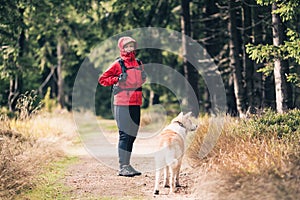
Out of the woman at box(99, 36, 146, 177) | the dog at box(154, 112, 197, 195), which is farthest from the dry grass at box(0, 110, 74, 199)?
the dog at box(154, 112, 197, 195)

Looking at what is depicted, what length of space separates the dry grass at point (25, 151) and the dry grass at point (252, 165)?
294 cm

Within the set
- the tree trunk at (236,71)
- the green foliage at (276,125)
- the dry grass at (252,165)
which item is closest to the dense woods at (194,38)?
the tree trunk at (236,71)

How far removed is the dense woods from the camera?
14586 mm

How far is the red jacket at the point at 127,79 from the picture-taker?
1137cm

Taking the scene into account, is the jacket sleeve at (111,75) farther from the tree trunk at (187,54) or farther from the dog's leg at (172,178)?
the tree trunk at (187,54)

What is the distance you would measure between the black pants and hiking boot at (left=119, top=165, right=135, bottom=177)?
5.1 inches

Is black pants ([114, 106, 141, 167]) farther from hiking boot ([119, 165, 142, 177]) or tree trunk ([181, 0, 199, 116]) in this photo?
tree trunk ([181, 0, 199, 116])

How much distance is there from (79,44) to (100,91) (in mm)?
11840

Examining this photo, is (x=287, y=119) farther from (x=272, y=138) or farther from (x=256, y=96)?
(x=256, y=96)

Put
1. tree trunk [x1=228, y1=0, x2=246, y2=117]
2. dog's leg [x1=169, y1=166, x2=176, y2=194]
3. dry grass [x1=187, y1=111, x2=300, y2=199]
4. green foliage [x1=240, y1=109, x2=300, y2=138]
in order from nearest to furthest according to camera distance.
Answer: dry grass [x1=187, y1=111, x2=300, y2=199] < dog's leg [x1=169, y1=166, x2=176, y2=194] < green foliage [x1=240, y1=109, x2=300, y2=138] < tree trunk [x1=228, y1=0, x2=246, y2=117]

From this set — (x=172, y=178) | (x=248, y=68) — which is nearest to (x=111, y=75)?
(x=172, y=178)

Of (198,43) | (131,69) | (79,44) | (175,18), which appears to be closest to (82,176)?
(131,69)

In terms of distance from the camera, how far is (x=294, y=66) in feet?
62.0

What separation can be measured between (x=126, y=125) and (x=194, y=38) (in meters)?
16.4
